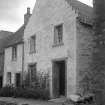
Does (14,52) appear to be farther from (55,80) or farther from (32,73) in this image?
(55,80)

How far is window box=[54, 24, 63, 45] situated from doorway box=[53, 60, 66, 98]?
1.67 metres

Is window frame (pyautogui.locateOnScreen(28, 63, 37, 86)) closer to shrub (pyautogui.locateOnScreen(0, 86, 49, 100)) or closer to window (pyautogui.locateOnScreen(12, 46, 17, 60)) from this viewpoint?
shrub (pyautogui.locateOnScreen(0, 86, 49, 100))

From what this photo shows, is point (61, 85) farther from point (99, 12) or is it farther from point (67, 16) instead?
point (99, 12)

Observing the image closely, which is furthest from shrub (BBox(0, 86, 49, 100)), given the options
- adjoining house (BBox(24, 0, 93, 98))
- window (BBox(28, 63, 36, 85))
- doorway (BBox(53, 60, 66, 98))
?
window (BBox(28, 63, 36, 85))

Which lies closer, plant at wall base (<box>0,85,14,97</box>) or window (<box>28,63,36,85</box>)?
window (<box>28,63,36,85</box>)

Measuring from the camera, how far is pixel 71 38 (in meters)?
15.3

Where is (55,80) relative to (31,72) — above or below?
below

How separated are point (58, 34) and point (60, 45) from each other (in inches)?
47.5

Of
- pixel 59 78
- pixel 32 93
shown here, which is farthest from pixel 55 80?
pixel 32 93

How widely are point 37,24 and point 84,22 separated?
5679mm

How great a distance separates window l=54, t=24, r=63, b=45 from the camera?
16.7 metres

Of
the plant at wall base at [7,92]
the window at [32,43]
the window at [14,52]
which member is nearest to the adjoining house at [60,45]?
the window at [32,43]

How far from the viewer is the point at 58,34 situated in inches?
672

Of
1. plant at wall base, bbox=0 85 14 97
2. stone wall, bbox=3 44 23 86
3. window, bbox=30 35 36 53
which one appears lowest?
plant at wall base, bbox=0 85 14 97
